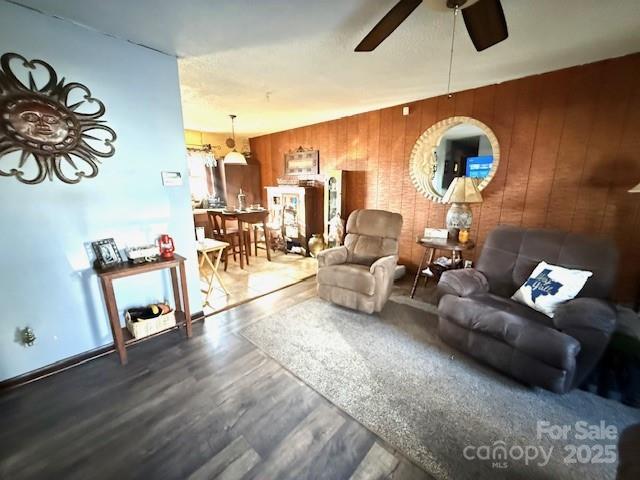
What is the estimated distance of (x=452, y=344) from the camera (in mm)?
1999

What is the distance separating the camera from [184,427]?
143 centimetres

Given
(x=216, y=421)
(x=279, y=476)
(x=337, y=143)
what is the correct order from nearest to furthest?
(x=279, y=476), (x=216, y=421), (x=337, y=143)

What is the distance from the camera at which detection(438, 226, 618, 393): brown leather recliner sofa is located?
150cm

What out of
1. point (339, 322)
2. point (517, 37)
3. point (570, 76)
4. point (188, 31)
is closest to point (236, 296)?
point (339, 322)

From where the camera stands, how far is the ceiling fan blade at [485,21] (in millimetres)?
1178

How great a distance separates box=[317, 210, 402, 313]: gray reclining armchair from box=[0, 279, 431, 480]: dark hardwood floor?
1002 millimetres

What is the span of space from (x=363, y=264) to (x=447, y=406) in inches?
62.3

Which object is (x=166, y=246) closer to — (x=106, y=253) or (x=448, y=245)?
(x=106, y=253)

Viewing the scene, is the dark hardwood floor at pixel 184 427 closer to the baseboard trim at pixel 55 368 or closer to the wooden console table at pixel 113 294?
the baseboard trim at pixel 55 368

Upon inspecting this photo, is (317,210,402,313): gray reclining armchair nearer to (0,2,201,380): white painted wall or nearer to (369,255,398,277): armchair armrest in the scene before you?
(369,255,398,277): armchair armrest

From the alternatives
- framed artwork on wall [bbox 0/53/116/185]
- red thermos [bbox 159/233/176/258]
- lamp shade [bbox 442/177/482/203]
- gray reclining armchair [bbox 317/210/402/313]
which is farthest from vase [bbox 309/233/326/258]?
framed artwork on wall [bbox 0/53/116/185]

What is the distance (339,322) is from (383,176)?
2239 millimetres

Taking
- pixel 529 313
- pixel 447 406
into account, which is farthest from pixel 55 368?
pixel 529 313

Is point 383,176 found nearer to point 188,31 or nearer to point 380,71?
point 380,71
